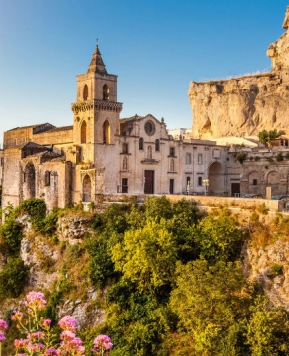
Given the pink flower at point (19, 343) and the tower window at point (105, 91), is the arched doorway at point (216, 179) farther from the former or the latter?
the pink flower at point (19, 343)

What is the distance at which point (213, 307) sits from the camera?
20.5m

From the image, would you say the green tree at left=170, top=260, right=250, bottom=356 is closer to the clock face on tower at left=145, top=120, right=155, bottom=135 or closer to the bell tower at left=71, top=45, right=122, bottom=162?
the bell tower at left=71, top=45, right=122, bottom=162

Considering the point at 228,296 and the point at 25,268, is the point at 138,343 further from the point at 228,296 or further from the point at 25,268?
the point at 25,268

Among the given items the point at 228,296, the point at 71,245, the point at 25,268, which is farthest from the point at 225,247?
the point at 25,268

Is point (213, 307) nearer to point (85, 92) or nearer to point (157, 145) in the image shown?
point (157, 145)

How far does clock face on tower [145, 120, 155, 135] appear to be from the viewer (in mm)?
39844

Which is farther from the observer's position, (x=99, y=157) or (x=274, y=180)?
(x=274, y=180)

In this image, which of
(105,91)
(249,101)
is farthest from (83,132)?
(249,101)

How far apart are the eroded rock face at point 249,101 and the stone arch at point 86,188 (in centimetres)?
2629

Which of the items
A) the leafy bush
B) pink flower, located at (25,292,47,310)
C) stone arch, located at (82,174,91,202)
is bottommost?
the leafy bush

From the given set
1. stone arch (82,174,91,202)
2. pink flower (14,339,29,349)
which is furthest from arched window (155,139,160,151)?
pink flower (14,339,29,349)

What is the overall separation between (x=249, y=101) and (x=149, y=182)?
68.5 ft

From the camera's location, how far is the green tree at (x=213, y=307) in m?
19.1

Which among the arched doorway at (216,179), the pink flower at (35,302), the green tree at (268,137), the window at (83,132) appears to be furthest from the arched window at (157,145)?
the pink flower at (35,302)
